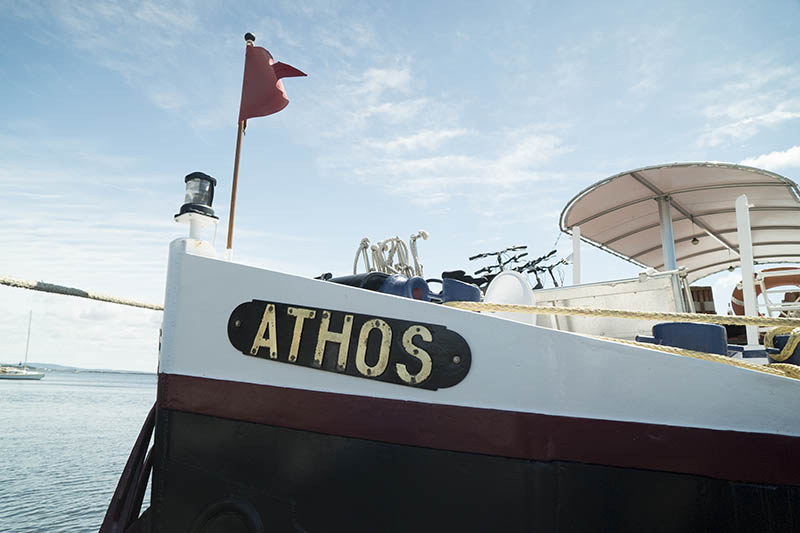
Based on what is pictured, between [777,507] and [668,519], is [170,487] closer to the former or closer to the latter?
[668,519]

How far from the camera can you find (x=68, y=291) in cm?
266

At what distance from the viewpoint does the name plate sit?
6.38ft

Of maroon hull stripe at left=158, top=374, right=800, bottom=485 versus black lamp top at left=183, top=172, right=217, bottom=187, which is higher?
black lamp top at left=183, top=172, right=217, bottom=187

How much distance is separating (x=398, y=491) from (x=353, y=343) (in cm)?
68

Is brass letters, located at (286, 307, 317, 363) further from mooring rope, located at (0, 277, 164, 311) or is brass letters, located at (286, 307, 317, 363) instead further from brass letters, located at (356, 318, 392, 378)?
mooring rope, located at (0, 277, 164, 311)

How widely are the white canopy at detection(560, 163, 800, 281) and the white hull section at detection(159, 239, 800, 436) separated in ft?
14.5

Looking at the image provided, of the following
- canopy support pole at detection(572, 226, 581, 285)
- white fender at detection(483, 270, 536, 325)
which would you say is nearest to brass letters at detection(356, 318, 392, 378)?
white fender at detection(483, 270, 536, 325)

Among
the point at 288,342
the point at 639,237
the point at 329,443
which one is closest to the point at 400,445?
Result: the point at 329,443

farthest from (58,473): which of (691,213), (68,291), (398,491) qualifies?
(691,213)

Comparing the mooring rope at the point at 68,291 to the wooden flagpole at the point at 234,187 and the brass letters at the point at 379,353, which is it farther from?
the brass letters at the point at 379,353

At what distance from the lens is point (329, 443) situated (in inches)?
80.7

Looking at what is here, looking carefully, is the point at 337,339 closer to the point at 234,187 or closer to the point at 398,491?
the point at 398,491

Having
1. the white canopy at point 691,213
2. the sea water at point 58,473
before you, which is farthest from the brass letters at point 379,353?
the sea water at point 58,473

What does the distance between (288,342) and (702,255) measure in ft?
31.5
